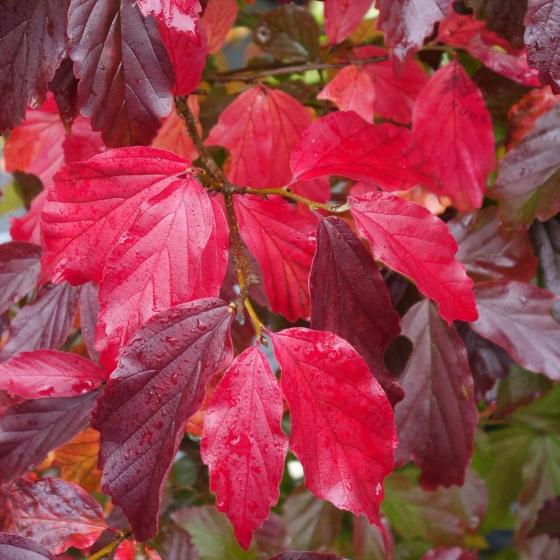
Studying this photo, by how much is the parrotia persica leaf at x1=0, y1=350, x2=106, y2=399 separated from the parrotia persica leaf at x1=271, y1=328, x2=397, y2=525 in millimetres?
168

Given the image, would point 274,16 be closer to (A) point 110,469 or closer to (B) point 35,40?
(B) point 35,40

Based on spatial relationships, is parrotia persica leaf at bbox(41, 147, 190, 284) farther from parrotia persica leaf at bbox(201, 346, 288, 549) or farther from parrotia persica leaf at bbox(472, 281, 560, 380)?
parrotia persica leaf at bbox(472, 281, 560, 380)

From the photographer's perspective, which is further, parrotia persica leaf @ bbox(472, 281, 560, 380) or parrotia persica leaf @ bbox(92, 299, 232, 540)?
parrotia persica leaf @ bbox(472, 281, 560, 380)

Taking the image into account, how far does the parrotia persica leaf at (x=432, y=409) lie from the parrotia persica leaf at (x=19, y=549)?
0.29 meters

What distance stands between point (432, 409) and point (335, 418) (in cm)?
22

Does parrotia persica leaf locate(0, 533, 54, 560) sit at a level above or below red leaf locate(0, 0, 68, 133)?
below

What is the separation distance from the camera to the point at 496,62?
1.88 ft

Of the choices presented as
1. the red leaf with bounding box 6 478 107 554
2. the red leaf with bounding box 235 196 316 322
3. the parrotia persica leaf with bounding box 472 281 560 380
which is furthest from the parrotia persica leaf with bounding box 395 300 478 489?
the red leaf with bounding box 6 478 107 554

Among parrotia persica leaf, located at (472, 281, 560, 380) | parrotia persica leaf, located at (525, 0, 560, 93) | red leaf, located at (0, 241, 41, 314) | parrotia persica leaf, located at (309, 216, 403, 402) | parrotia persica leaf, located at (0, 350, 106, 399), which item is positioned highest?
parrotia persica leaf, located at (525, 0, 560, 93)

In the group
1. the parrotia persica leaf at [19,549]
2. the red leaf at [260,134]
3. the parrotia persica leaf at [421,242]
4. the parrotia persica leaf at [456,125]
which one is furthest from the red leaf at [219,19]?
the parrotia persica leaf at [19,549]

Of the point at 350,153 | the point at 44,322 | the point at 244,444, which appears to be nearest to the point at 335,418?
the point at 244,444

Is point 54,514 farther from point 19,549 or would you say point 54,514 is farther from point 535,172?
point 535,172

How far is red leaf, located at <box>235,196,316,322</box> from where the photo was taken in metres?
0.46

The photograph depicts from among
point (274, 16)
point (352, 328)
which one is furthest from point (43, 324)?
point (274, 16)
